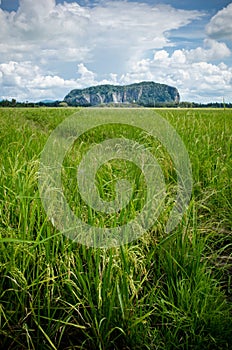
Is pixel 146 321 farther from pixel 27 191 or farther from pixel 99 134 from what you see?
pixel 99 134

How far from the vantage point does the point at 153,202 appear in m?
2.33

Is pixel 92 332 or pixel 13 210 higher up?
pixel 13 210

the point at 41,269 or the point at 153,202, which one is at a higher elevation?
the point at 153,202

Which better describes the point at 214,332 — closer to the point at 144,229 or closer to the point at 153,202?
the point at 144,229

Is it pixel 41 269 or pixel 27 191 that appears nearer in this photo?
pixel 41 269

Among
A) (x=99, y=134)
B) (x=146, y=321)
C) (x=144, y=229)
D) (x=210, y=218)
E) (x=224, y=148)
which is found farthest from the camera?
(x=99, y=134)

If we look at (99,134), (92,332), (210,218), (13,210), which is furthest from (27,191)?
(99,134)

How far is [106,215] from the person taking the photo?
87.8 inches

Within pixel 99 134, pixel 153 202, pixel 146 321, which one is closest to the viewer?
pixel 146 321

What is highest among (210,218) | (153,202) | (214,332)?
(153,202)

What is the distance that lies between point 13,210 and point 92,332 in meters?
0.82

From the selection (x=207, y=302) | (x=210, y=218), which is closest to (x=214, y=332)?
(x=207, y=302)

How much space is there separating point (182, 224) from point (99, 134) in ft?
16.0

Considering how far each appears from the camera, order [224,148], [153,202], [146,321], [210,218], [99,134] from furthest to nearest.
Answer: [99,134]
[224,148]
[210,218]
[153,202]
[146,321]
